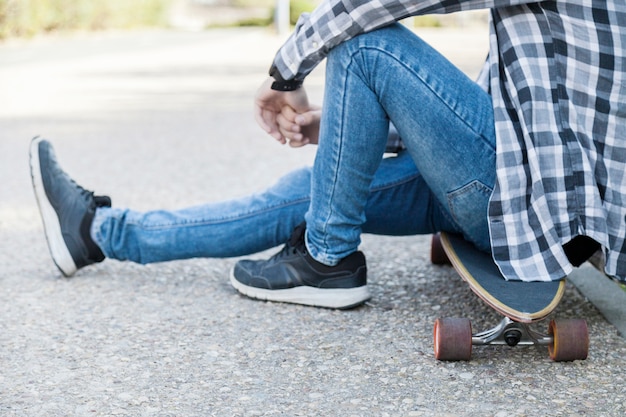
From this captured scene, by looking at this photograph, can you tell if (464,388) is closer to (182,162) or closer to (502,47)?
(502,47)

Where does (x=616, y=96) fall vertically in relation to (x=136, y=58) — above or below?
above

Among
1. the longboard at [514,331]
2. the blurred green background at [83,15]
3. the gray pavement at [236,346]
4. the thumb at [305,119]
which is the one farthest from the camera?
the blurred green background at [83,15]

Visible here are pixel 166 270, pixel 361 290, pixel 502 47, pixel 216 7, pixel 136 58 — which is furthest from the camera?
pixel 216 7

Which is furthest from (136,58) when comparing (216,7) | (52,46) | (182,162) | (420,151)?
(216,7)

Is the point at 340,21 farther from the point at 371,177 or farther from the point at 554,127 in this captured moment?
the point at 554,127

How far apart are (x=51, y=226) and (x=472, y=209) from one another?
1.32m

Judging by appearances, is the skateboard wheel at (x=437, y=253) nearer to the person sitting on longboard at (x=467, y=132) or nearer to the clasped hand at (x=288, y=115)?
the person sitting on longboard at (x=467, y=132)

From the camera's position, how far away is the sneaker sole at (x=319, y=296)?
2361 mm

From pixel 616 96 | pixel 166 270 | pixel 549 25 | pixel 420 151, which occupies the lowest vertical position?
pixel 166 270

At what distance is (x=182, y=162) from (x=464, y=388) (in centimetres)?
298

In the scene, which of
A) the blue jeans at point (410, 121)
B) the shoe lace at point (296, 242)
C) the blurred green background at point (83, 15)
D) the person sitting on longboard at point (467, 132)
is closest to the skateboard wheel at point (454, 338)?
the person sitting on longboard at point (467, 132)

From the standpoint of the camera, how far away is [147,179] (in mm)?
4168

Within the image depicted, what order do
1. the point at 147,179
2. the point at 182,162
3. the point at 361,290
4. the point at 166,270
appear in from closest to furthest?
the point at 361,290 → the point at 166,270 → the point at 147,179 → the point at 182,162

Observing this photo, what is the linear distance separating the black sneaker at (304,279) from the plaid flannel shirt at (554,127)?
51cm
